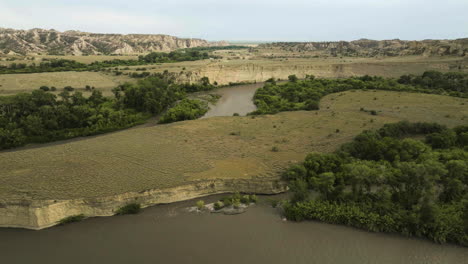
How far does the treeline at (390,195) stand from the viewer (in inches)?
424

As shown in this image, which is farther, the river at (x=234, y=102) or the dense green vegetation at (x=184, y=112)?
the river at (x=234, y=102)

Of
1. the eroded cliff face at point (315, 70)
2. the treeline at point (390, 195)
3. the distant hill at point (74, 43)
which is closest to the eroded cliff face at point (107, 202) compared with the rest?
the treeline at point (390, 195)

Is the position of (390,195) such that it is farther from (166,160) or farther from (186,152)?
(166,160)

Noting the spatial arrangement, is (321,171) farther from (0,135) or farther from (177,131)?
(0,135)

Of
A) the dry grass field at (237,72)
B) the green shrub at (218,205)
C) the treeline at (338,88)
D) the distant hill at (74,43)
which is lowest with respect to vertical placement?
the green shrub at (218,205)

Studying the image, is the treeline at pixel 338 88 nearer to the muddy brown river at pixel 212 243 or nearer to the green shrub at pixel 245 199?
the green shrub at pixel 245 199

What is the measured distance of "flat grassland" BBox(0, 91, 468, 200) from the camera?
14.2 meters

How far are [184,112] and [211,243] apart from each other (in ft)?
59.0

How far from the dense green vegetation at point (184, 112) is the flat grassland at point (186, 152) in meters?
2.07

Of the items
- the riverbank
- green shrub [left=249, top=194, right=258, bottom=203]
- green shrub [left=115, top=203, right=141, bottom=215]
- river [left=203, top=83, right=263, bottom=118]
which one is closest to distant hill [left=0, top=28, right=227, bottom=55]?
river [left=203, top=83, right=263, bottom=118]

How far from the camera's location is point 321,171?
1448 centimetres

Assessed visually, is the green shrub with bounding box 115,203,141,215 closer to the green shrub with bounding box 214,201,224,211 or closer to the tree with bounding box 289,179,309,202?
the green shrub with bounding box 214,201,224,211

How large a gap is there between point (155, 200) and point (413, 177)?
1205 centimetres

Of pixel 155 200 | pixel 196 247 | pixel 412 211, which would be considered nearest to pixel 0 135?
pixel 155 200
